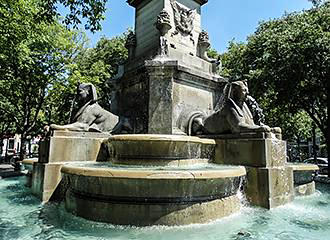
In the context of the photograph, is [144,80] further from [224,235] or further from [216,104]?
[224,235]

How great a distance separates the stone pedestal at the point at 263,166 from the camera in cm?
622

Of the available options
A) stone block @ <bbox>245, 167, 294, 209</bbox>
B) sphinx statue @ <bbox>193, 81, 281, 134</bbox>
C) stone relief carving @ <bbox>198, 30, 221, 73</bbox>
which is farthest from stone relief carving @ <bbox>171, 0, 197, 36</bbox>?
stone block @ <bbox>245, 167, 294, 209</bbox>

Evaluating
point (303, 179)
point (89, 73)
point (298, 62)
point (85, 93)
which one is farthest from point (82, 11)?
point (89, 73)

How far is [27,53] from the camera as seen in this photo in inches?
583

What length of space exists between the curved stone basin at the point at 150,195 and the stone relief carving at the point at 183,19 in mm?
6677

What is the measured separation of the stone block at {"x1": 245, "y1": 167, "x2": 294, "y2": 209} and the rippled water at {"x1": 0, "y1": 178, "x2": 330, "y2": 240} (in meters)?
0.24

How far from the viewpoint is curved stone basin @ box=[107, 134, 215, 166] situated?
6.19 metres

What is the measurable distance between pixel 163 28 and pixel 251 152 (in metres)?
4.96

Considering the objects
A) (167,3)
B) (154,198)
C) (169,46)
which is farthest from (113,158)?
(167,3)

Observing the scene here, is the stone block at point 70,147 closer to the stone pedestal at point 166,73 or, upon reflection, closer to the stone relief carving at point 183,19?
the stone pedestal at point 166,73

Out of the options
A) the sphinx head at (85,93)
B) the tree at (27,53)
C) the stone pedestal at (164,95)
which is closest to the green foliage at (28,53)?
the tree at (27,53)

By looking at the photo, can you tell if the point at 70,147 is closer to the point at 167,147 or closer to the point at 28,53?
the point at 167,147

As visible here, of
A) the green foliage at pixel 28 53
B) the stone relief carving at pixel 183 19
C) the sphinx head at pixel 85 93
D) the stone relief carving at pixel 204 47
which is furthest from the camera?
the green foliage at pixel 28 53

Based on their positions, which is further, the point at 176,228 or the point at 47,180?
the point at 47,180
